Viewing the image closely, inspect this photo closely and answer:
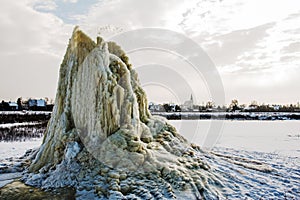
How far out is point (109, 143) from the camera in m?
10.3

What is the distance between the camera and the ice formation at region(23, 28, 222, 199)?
9633 mm

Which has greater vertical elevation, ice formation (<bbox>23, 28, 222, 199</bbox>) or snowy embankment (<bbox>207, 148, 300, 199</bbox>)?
ice formation (<bbox>23, 28, 222, 199</bbox>)

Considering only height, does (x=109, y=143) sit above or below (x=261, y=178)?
above

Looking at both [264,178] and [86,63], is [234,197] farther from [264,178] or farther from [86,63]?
[86,63]

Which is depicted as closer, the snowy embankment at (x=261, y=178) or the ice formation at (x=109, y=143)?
the ice formation at (x=109, y=143)

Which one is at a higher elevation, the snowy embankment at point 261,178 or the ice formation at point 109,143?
the ice formation at point 109,143

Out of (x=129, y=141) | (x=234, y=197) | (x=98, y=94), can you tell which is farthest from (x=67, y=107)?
(x=234, y=197)

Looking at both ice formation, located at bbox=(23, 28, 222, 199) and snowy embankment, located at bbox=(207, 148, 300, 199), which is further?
snowy embankment, located at bbox=(207, 148, 300, 199)

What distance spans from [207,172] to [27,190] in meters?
6.70

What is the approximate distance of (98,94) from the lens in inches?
442

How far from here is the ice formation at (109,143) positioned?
31.6ft

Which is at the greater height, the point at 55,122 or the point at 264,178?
the point at 55,122

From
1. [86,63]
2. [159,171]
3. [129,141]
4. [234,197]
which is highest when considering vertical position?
[86,63]

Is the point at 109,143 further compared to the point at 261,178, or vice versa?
the point at 261,178
